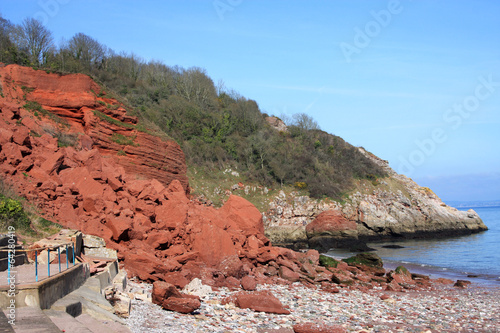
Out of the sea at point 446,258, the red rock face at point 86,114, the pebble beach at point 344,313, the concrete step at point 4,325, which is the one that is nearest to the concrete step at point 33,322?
the concrete step at point 4,325

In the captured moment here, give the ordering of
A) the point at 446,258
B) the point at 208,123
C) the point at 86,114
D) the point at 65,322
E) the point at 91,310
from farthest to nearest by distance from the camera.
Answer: the point at 208,123 < the point at 446,258 < the point at 86,114 < the point at 91,310 < the point at 65,322

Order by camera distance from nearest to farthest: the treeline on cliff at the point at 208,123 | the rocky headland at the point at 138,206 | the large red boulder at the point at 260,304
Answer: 1. the large red boulder at the point at 260,304
2. the rocky headland at the point at 138,206
3. the treeline on cliff at the point at 208,123

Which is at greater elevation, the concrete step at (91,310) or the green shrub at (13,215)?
the green shrub at (13,215)

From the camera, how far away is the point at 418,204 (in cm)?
4881

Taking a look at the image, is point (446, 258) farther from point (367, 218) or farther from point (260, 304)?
point (260, 304)

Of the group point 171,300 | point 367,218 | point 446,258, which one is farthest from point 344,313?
point 367,218

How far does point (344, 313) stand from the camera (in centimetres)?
1205

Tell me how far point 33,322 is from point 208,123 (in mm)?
46028

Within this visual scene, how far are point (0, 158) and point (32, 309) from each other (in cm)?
953

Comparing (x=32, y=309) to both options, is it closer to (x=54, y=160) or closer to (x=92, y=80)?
(x=54, y=160)

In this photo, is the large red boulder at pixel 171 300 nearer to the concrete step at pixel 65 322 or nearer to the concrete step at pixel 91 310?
A: the concrete step at pixel 91 310

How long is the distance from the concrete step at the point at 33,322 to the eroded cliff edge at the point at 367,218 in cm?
2989

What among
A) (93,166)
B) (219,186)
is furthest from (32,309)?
(219,186)

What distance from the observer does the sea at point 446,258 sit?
75.6 feet
